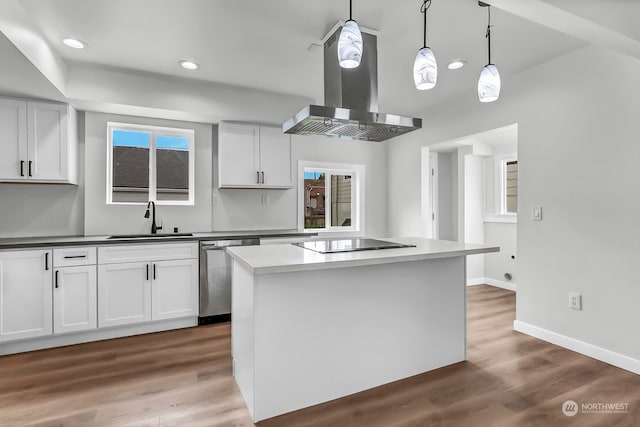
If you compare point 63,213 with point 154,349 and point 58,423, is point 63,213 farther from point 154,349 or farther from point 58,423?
point 58,423

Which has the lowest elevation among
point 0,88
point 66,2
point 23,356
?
point 23,356

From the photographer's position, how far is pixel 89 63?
299cm

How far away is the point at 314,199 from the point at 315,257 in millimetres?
2984

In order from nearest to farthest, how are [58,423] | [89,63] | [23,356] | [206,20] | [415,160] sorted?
[58,423], [206,20], [23,356], [89,63], [415,160]

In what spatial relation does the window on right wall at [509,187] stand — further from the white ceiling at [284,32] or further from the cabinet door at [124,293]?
the cabinet door at [124,293]

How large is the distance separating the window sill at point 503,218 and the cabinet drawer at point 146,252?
4056mm

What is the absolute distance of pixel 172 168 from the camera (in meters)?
3.85

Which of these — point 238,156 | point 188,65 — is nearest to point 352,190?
point 238,156

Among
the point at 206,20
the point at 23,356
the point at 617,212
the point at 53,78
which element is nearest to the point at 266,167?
the point at 206,20

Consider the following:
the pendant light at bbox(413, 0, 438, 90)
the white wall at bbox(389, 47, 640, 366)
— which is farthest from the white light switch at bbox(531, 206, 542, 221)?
the pendant light at bbox(413, 0, 438, 90)

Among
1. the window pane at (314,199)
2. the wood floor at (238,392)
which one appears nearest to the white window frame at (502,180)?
the wood floor at (238,392)

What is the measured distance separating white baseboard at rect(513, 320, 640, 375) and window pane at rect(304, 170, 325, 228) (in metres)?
2.70

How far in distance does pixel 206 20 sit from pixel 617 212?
3286 millimetres

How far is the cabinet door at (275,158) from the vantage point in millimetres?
3912
